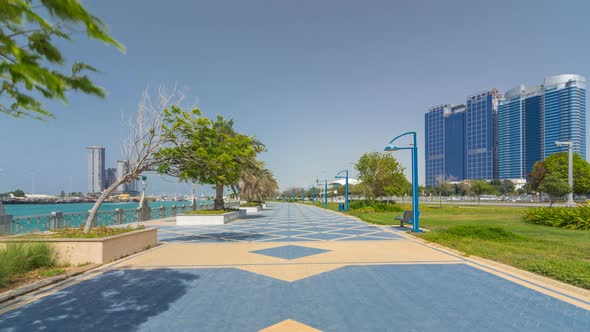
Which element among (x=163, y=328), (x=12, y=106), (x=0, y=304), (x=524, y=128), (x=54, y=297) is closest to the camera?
(x=12, y=106)

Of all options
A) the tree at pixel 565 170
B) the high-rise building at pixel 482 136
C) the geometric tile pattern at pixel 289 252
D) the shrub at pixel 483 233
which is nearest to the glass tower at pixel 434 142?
the high-rise building at pixel 482 136

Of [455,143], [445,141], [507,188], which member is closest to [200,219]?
[507,188]

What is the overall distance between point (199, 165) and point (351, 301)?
25.9 ft

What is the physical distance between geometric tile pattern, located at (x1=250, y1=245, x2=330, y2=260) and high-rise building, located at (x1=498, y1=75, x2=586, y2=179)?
138441 mm

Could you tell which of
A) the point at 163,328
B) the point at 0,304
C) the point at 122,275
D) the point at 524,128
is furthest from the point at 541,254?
the point at 524,128

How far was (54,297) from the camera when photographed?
5410 millimetres

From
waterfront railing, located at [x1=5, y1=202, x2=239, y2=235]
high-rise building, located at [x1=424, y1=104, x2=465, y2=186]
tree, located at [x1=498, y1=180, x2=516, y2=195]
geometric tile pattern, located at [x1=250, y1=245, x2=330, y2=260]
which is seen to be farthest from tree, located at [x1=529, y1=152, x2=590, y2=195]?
high-rise building, located at [x1=424, y1=104, x2=465, y2=186]

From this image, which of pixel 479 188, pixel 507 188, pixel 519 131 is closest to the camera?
pixel 479 188

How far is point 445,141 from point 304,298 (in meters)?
185

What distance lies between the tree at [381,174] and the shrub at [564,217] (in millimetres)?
16129

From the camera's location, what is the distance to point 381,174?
114ft

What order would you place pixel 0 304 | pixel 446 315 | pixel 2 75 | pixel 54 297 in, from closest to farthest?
pixel 2 75, pixel 446 315, pixel 0 304, pixel 54 297

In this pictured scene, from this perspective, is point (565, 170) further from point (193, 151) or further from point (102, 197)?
point (102, 197)

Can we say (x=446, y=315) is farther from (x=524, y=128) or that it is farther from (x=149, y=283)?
(x=524, y=128)
